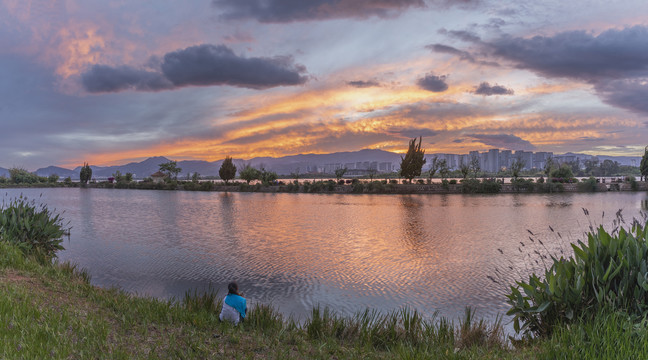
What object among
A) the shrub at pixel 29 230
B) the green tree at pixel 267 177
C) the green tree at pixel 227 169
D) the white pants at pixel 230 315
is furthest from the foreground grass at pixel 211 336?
the green tree at pixel 227 169

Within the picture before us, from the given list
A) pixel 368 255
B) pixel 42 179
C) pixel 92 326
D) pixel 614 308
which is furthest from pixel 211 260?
pixel 42 179

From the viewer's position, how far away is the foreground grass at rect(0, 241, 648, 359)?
366 centimetres

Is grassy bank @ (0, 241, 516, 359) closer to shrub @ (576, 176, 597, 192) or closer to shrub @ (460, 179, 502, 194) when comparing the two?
shrub @ (460, 179, 502, 194)

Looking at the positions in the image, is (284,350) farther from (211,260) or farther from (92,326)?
(211,260)

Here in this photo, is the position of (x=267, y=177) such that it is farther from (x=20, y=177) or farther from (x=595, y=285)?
(x=20, y=177)

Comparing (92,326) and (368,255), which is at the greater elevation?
(92,326)

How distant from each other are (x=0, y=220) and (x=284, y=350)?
33.4 feet

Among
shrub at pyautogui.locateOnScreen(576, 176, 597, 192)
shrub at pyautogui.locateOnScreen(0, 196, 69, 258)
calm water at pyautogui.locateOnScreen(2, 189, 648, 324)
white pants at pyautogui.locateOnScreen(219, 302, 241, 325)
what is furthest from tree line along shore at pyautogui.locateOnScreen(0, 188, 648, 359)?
shrub at pyautogui.locateOnScreen(576, 176, 597, 192)

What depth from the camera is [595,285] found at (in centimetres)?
473

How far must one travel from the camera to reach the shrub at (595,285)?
438 centimetres

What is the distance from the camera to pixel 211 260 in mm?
11984

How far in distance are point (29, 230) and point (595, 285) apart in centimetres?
1343

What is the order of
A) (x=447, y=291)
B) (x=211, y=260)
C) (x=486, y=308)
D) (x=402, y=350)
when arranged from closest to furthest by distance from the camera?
(x=402, y=350) → (x=486, y=308) → (x=447, y=291) → (x=211, y=260)

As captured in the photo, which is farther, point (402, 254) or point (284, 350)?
point (402, 254)
